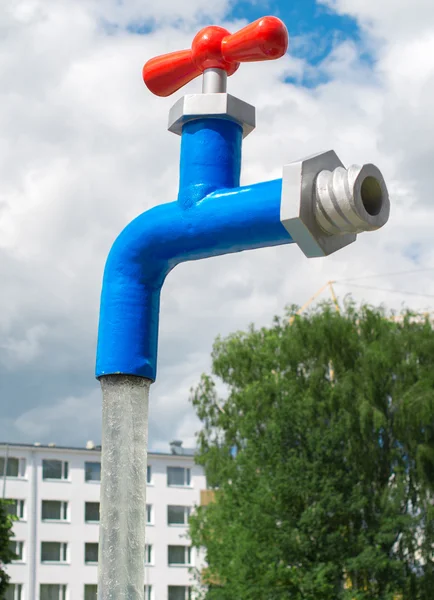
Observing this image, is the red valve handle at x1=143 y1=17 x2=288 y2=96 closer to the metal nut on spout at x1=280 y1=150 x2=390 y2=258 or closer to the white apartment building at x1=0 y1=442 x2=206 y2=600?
the metal nut on spout at x1=280 y1=150 x2=390 y2=258

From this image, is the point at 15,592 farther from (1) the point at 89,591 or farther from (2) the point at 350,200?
(2) the point at 350,200

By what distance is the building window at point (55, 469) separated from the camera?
54.0 metres

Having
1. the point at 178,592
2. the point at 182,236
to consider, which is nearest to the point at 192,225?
the point at 182,236

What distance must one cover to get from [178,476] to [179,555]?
4466 mm

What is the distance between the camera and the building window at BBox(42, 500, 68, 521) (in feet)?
175

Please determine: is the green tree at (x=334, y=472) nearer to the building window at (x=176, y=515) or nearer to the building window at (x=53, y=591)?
the building window at (x=53, y=591)

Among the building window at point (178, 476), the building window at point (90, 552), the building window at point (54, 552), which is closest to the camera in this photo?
the building window at point (54, 552)

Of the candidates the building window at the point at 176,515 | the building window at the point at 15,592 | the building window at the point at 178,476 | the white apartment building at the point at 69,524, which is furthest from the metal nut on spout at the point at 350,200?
the building window at the point at 178,476

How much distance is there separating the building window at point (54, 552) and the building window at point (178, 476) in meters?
7.22

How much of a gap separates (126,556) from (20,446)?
51.8m

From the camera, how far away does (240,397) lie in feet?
93.9

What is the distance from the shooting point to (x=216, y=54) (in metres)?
3.91

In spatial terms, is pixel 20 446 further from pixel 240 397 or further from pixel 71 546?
pixel 240 397

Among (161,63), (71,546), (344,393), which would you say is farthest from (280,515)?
(71,546)
